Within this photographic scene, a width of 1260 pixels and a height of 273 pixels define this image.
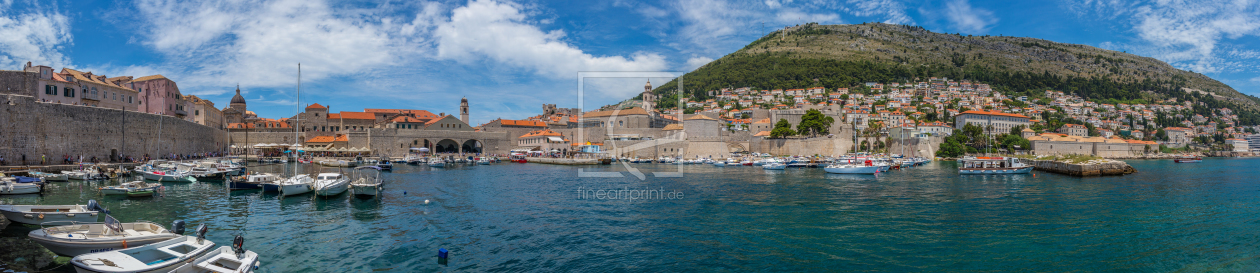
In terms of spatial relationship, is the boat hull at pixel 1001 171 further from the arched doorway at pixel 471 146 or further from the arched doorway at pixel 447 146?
the arched doorway at pixel 447 146

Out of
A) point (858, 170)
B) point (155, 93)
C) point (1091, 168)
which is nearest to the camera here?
point (1091, 168)

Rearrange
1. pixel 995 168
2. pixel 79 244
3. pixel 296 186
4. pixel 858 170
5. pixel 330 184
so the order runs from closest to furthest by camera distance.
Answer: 1. pixel 79 244
2. pixel 330 184
3. pixel 296 186
4. pixel 858 170
5. pixel 995 168

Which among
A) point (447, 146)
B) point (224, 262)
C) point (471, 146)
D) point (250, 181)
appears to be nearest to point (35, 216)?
point (224, 262)

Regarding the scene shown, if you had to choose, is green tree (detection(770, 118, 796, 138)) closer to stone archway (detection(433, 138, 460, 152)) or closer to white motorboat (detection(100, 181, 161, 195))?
stone archway (detection(433, 138, 460, 152))

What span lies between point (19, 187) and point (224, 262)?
14239 mm

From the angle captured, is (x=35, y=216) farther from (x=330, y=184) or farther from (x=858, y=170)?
(x=858, y=170)

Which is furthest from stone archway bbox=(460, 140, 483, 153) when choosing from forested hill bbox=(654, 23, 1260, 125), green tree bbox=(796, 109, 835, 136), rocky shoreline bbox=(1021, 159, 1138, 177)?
forested hill bbox=(654, 23, 1260, 125)

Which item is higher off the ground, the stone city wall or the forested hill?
the forested hill

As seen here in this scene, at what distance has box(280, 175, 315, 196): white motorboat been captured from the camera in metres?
15.3

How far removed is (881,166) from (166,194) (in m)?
32.1

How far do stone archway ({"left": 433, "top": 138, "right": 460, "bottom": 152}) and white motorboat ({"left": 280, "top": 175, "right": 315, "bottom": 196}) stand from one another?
3127 centimetres

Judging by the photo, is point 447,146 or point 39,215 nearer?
point 39,215

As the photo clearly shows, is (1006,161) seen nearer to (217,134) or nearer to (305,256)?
(305,256)

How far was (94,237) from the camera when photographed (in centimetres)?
710
